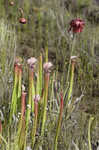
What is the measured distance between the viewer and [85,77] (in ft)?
7.00

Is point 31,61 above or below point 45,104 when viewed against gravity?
above

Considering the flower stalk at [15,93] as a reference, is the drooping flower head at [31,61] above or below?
above

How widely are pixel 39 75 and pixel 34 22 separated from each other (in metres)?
2.51

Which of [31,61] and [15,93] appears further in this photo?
[15,93]

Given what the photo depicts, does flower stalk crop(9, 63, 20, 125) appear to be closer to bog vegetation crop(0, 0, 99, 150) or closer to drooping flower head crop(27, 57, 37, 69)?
bog vegetation crop(0, 0, 99, 150)

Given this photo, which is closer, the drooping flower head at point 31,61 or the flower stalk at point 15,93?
the drooping flower head at point 31,61

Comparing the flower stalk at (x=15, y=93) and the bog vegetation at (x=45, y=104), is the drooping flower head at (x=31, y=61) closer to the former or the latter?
the bog vegetation at (x=45, y=104)

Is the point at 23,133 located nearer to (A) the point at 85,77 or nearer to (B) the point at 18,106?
(B) the point at 18,106

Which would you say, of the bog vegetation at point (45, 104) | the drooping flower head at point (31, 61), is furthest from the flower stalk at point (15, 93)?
the drooping flower head at point (31, 61)

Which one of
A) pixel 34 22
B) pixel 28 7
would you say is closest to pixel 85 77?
pixel 34 22

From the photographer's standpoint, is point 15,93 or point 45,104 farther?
point 15,93

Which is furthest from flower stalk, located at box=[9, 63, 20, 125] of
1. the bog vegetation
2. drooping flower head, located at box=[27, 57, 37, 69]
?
drooping flower head, located at box=[27, 57, 37, 69]

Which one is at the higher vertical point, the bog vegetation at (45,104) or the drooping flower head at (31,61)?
the drooping flower head at (31,61)

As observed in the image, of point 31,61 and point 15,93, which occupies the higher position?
point 31,61
